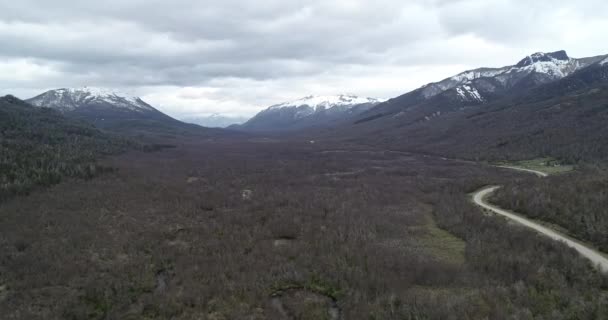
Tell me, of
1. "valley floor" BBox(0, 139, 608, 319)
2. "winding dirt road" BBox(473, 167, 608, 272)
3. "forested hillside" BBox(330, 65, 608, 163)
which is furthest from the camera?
"forested hillside" BBox(330, 65, 608, 163)

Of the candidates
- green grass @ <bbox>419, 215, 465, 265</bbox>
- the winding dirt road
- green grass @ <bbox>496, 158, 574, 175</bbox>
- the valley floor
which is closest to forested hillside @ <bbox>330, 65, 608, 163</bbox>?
green grass @ <bbox>496, 158, 574, 175</bbox>

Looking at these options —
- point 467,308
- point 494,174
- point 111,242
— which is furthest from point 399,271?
point 494,174

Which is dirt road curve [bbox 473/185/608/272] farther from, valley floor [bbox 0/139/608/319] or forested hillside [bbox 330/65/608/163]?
forested hillside [bbox 330/65/608/163]

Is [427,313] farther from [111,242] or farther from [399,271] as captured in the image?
[111,242]

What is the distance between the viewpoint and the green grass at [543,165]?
80281 millimetres

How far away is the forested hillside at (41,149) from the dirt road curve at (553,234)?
65314 millimetres

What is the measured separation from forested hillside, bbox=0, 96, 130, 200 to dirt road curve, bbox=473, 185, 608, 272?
6531 centimetres

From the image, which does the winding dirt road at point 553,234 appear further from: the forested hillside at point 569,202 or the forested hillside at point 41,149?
the forested hillside at point 41,149

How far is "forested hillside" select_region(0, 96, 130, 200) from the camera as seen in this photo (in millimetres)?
61500

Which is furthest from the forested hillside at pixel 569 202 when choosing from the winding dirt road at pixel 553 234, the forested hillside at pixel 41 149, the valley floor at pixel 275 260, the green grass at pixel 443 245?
the forested hillside at pixel 41 149

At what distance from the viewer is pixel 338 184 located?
74.5 m

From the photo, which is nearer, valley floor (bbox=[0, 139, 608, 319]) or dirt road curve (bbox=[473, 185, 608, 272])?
valley floor (bbox=[0, 139, 608, 319])

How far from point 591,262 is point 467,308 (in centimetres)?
1389

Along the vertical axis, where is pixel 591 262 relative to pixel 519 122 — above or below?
below
